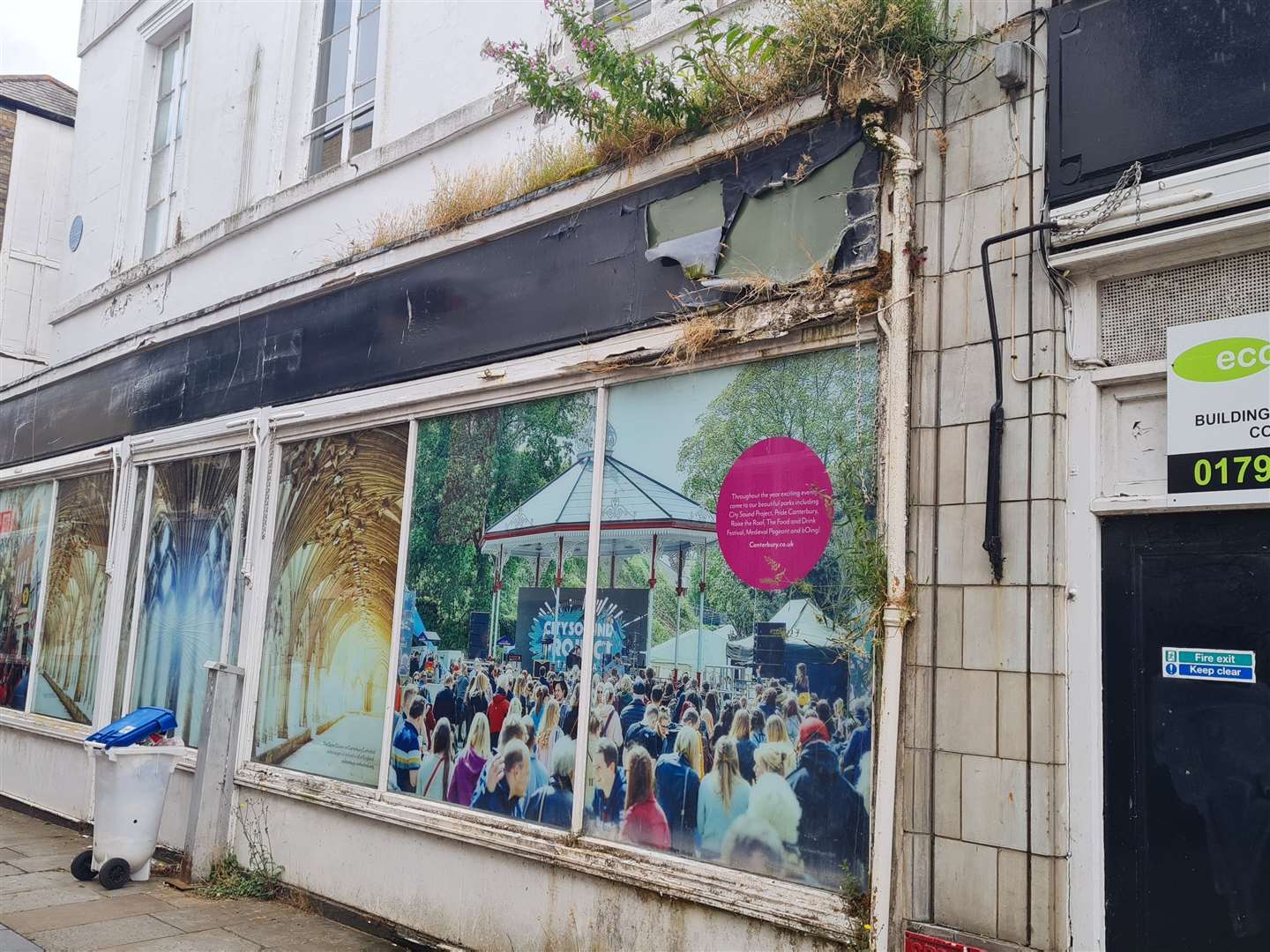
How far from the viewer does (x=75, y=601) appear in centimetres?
1161

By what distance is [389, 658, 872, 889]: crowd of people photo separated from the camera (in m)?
5.13

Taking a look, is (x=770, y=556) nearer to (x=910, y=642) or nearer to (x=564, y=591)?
(x=910, y=642)

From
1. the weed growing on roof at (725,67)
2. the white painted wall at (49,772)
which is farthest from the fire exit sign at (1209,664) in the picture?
the white painted wall at (49,772)

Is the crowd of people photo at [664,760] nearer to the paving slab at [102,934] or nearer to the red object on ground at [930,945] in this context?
the red object on ground at [930,945]

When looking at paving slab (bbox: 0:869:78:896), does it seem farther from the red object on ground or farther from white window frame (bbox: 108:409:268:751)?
the red object on ground

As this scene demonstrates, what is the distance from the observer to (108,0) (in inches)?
531

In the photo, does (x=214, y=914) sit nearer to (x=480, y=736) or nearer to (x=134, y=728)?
(x=134, y=728)

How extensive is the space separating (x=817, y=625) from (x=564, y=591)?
184 centimetres

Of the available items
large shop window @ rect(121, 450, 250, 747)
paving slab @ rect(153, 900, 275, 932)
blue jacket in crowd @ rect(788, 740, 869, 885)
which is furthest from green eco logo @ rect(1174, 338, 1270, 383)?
large shop window @ rect(121, 450, 250, 747)

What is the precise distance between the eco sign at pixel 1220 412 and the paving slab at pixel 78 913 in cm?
674

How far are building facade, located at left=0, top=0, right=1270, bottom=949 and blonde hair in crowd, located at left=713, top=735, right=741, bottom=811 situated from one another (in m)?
0.03

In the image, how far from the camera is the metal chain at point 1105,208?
4.49 m

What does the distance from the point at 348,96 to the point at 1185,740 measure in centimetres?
822

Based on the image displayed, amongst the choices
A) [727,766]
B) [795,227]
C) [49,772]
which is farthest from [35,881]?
[795,227]
